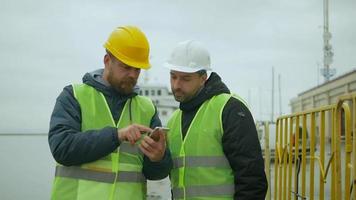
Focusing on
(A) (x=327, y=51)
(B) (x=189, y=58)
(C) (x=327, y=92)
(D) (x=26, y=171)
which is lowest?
(D) (x=26, y=171)

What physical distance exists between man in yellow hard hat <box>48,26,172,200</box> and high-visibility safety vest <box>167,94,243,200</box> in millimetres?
246

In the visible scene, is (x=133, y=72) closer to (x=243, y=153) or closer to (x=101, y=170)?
(x=101, y=170)

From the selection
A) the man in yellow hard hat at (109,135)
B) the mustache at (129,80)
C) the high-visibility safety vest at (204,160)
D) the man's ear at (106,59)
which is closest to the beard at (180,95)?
the high-visibility safety vest at (204,160)

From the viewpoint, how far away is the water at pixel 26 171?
628 inches

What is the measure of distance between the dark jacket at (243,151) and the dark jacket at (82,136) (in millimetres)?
446

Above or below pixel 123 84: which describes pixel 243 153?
below

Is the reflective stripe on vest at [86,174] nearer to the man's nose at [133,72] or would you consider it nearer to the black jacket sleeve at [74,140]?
the black jacket sleeve at [74,140]

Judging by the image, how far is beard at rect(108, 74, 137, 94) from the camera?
3046 mm

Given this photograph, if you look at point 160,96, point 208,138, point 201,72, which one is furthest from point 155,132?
point 160,96

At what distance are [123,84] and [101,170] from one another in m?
0.59

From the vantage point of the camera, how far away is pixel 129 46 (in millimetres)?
2998

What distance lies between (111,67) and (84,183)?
0.79 meters

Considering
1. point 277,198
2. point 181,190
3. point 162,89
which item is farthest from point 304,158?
point 162,89

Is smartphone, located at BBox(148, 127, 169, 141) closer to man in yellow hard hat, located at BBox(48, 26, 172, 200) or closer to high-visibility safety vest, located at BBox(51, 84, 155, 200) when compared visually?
man in yellow hard hat, located at BBox(48, 26, 172, 200)
